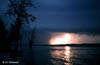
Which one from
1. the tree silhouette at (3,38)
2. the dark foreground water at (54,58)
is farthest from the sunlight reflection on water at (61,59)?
the tree silhouette at (3,38)

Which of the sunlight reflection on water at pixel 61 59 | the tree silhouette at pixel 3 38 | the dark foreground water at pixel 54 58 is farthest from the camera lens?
the tree silhouette at pixel 3 38

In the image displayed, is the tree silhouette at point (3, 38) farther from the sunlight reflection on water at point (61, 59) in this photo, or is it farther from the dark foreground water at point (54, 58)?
the sunlight reflection on water at point (61, 59)

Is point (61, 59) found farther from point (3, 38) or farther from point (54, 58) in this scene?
point (3, 38)

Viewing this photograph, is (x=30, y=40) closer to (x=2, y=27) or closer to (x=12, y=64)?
(x=2, y=27)

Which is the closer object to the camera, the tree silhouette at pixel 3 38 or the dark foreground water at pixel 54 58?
the dark foreground water at pixel 54 58

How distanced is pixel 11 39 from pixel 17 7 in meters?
22.0

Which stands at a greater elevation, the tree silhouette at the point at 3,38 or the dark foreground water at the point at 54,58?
the tree silhouette at the point at 3,38

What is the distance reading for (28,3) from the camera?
Result: 3359cm

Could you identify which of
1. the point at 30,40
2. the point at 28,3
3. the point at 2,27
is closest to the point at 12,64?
the point at 28,3

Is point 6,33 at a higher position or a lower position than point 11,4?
lower

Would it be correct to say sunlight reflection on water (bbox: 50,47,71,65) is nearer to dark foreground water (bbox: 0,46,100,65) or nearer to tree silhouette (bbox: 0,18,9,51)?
dark foreground water (bbox: 0,46,100,65)

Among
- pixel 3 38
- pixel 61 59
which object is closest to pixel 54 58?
pixel 61 59

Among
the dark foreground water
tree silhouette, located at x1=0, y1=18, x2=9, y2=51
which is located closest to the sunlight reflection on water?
the dark foreground water

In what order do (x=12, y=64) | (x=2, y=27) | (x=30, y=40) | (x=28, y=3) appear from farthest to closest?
(x=30, y=40) < (x=2, y=27) < (x=28, y=3) < (x=12, y=64)
